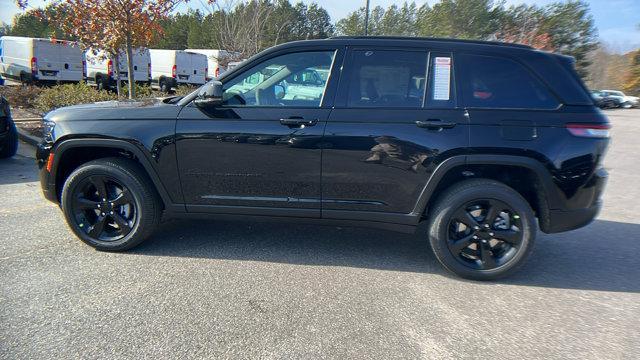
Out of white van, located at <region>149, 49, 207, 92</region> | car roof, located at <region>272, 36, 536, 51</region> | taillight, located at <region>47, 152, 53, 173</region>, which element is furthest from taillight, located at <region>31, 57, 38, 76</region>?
car roof, located at <region>272, 36, 536, 51</region>

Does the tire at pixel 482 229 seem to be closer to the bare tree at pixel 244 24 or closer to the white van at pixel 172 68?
the bare tree at pixel 244 24

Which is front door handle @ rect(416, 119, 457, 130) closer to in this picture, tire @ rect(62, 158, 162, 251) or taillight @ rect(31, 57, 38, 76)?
tire @ rect(62, 158, 162, 251)

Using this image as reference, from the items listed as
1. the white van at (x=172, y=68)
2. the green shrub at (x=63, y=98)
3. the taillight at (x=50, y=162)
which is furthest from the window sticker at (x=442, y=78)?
the white van at (x=172, y=68)

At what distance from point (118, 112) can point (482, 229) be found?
3281mm

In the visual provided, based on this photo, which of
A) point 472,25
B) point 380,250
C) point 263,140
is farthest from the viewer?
point 472,25

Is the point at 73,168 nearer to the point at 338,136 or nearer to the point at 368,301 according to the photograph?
the point at 338,136

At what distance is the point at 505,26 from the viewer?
30734 millimetres

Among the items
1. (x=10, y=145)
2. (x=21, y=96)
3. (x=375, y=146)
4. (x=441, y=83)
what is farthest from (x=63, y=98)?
(x=441, y=83)

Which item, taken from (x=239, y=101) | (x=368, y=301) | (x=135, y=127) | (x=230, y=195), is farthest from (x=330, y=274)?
(x=135, y=127)

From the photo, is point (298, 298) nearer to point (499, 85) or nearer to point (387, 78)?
point (387, 78)

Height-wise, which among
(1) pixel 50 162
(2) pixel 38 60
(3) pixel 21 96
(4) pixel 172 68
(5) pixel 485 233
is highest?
(4) pixel 172 68

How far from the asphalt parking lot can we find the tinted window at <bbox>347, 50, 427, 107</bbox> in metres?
1.46

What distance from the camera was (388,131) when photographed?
330cm

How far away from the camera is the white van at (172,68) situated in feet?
76.7
